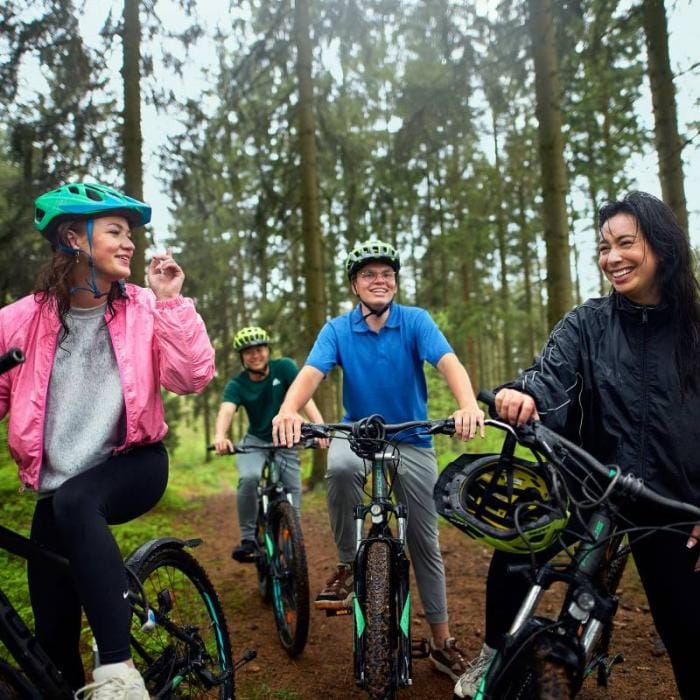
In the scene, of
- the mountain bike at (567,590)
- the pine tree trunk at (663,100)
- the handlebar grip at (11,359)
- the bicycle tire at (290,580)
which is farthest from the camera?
the pine tree trunk at (663,100)

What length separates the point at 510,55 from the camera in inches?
326

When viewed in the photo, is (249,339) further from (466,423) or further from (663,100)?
(663,100)

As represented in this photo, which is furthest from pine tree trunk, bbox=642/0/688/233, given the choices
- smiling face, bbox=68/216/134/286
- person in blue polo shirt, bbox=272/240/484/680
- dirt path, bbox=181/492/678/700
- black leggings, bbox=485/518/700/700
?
smiling face, bbox=68/216/134/286

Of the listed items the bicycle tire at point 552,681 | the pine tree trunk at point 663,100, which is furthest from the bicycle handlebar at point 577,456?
the pine tree trunk at point 663,100

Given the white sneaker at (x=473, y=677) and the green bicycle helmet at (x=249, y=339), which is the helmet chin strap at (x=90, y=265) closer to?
the white sneaker at (x=473, y=677)

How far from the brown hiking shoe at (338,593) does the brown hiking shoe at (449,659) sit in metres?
0.77

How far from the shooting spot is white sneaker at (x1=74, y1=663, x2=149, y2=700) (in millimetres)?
2086

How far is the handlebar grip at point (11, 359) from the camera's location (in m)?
1.92

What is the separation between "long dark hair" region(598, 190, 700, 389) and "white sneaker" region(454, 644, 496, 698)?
184 centimetres

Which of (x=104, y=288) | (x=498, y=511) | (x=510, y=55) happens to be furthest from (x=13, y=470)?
(x=510, y=55)

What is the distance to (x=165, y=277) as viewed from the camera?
266 centimetres

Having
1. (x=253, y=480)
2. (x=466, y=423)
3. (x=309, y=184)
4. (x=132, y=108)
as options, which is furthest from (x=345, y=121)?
(x=466, y=423)

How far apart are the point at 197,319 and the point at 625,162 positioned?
1148 centimetres

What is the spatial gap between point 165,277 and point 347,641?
3.54m
